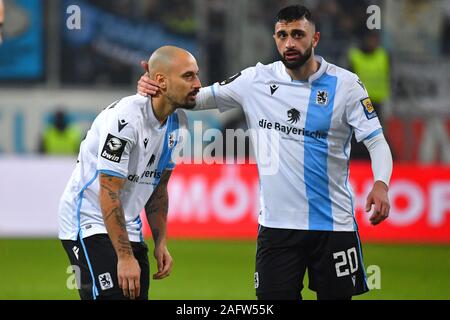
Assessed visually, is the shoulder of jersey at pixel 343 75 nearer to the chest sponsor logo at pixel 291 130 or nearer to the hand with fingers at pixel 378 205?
the chest sponsor logo at pixel 291 130

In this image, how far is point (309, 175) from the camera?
20.3 ft

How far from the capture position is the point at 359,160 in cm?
1359

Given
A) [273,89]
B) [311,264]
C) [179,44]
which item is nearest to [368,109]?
[273,89]

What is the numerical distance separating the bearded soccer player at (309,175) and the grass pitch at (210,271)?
312 centimetres

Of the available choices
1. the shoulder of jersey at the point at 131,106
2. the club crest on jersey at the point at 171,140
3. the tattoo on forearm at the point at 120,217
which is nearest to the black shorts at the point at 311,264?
the club crest on jersey at the point at 171,140

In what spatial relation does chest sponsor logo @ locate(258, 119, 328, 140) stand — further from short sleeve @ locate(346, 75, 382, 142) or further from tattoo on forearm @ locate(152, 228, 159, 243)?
tattoo on forearm @ locate(152, 228, 159, 243)

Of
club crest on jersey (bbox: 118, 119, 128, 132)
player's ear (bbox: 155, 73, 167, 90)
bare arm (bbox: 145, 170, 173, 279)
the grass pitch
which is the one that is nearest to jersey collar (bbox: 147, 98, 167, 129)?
player's ear (bbox: 155, 73, 167, 90)

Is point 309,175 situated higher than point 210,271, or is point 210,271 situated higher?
point 309,175

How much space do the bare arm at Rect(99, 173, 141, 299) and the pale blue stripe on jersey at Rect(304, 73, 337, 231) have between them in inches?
49.2

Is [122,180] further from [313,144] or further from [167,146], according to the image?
[313,144]

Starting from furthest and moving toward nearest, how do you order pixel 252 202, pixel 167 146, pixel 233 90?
1. pixel 252 202
2. pixel 233 90
3. pixel 167 146

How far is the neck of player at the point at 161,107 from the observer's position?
5.83 m

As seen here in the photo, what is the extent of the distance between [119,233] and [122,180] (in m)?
0.30
